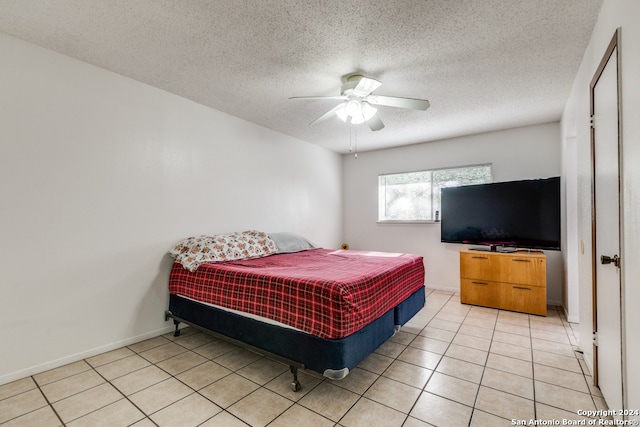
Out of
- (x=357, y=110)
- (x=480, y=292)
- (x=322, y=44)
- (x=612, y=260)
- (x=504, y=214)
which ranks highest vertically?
(x=322, y=44)

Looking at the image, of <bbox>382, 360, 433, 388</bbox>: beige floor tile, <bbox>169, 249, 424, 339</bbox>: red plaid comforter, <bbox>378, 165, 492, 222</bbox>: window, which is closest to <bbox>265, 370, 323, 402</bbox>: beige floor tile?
<bbox>169, 249, 424, 339</bbox>: red plaid comforter

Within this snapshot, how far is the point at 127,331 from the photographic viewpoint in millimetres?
2727

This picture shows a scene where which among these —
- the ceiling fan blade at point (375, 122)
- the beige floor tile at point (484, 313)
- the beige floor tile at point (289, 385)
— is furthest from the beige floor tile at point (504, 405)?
the ceiling fan blade at point (375, 122)

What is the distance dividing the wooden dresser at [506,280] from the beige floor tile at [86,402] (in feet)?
12.9

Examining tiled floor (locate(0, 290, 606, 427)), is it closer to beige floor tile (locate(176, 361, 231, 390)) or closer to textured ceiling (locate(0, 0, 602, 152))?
beige floor tile (locate(176, 361, 231, 390))

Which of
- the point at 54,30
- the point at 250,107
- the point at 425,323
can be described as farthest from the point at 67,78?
the point at 425,323

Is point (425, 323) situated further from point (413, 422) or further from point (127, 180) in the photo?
point (127, 180)

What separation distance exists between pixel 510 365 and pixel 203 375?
95.4 inches

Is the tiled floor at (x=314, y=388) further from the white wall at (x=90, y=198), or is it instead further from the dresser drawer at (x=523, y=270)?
the dresser drawer at (x=523, y=270)

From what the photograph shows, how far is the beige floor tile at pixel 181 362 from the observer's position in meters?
2.28

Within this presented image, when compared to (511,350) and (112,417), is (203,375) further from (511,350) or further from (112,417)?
(511,350)

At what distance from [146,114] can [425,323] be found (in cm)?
373

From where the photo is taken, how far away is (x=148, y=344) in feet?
9.03

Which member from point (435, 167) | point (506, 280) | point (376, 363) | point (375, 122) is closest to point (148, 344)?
point (376, 363)
